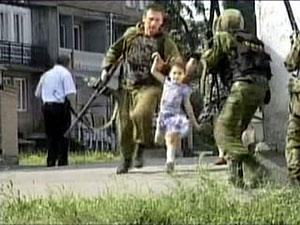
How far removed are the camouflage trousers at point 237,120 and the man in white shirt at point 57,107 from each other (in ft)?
21.7

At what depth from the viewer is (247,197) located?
9.16 m

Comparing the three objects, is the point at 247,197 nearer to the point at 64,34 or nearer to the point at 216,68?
the point at 216,68

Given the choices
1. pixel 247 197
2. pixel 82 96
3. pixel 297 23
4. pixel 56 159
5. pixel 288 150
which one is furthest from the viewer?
Result: pixel 82 96

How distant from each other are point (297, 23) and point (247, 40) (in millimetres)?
2634

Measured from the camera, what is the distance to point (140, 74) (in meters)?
12.3

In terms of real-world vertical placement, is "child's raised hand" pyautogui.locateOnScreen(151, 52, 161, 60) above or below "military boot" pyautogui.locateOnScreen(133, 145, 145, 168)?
above

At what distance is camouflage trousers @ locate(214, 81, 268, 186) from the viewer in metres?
10.5

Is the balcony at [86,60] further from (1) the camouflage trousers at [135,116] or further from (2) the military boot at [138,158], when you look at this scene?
(1) the camouflage trousers at [135,116]

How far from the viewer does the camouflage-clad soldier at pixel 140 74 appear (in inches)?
480

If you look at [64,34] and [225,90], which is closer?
[225,90]

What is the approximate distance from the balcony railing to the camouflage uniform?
3715 cm

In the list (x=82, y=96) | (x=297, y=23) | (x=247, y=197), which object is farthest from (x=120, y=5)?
(x=247, y=197)

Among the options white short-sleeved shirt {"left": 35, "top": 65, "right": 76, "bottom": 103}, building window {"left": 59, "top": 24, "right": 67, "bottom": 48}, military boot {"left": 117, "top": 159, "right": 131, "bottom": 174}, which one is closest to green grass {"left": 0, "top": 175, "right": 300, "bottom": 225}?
military boot {"left": 117, "top": 159, "right": 131, "bottom": 174}

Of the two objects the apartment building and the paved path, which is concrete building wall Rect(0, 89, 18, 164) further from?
the apartment building
